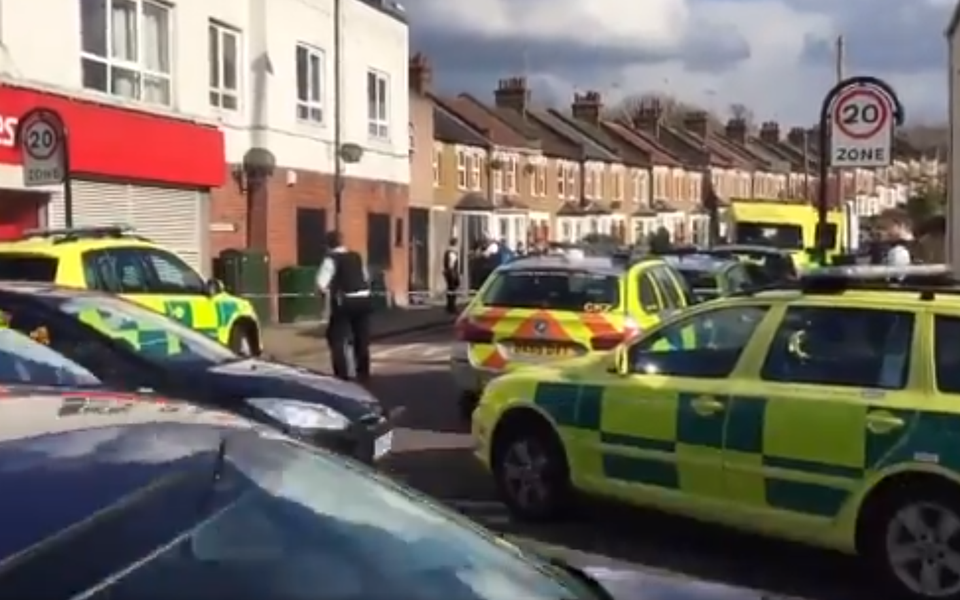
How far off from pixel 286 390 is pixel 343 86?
23.9 metres

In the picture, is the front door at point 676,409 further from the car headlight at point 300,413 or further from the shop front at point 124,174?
the shop front at point 124,174

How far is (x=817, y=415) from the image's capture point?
721 cm

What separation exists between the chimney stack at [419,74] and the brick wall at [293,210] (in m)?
9.00

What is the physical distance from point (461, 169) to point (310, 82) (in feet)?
75.3

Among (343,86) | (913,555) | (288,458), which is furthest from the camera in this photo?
(343,86)

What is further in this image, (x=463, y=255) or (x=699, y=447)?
(x=463, y=255)

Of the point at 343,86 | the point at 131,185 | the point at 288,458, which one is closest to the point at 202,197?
the point at 131,185

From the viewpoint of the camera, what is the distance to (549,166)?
2510 inches

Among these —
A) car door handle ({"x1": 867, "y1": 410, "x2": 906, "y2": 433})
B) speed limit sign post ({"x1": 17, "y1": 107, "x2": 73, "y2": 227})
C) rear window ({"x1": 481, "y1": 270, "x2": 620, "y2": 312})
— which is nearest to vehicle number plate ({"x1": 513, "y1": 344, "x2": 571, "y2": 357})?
rear window ({"x1": 481, "y1": 270, "x2": 620, "y2": 312})

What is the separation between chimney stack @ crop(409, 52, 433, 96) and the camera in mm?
44500

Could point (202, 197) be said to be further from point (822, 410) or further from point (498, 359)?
Result: point (822, 410)

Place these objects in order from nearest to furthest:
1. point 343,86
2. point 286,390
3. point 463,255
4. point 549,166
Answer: point 286,390
point 343,86
point 463,255
point 549,166

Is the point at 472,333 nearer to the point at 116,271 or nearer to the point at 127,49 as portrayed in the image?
the point at 116,271

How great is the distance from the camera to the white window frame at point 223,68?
86.3 ft
